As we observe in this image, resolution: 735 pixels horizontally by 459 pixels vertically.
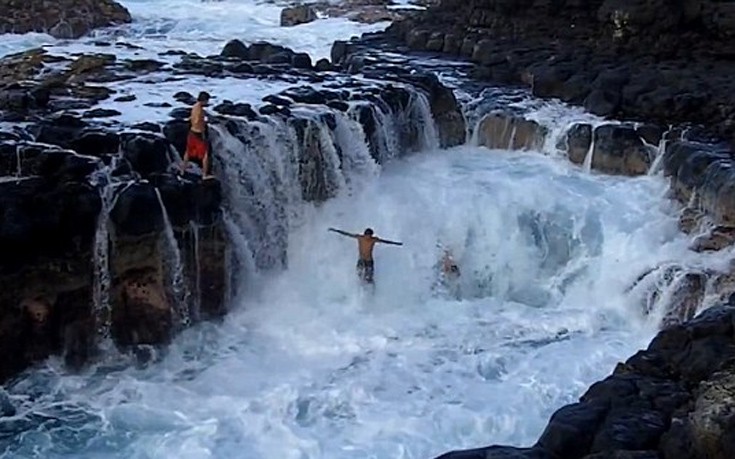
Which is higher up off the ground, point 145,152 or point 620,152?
point 145,152

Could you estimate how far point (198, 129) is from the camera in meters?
13.9

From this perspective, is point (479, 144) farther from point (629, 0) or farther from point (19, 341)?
point (19, 341)

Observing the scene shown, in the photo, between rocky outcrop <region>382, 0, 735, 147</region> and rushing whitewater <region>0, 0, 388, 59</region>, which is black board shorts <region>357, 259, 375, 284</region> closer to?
rocky outcrop <region>382, 0, 735, 147</region>

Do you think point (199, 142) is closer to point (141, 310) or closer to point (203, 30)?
point (141, 310)

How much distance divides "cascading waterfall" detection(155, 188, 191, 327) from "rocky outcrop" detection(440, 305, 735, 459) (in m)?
6.31

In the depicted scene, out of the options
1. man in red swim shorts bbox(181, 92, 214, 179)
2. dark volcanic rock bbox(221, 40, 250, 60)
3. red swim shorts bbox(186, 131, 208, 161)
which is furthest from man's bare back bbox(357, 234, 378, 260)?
dark volcanic rock bbox(221, 40, 250, 60)

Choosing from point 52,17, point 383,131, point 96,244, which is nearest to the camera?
point 96,244

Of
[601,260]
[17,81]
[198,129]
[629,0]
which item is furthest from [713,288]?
[17,81]

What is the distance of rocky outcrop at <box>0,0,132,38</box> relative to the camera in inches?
1112

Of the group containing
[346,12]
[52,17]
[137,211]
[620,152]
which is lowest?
[137,211]

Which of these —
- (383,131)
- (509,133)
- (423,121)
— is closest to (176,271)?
(383,131)

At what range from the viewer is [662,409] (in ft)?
28.7

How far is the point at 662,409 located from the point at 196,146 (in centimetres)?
794

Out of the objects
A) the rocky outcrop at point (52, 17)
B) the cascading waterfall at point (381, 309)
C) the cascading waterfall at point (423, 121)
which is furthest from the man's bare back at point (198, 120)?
the rocky outcrop at point (52, 17)
